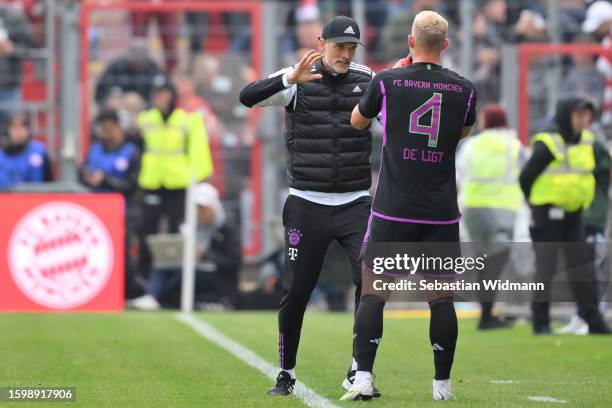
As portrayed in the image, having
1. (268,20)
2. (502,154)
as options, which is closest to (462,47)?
(268,20)

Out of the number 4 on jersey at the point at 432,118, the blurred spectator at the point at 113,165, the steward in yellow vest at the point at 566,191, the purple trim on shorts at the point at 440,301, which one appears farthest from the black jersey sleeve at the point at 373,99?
the blurred spectator at the point at 113,165

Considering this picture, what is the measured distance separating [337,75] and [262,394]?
186 cm

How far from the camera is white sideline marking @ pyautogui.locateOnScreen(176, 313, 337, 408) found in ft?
26.5

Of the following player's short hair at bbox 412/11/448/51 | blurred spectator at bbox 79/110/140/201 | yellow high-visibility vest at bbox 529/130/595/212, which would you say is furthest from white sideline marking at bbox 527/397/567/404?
blurred spectator at bbox 79/110/140/201

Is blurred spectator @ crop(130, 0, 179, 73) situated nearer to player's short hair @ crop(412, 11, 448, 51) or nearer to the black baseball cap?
the black baseball cap

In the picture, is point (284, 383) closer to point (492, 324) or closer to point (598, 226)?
point (492, 324)

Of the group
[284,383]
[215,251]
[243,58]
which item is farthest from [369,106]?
[243,58]

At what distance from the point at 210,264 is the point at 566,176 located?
545cm

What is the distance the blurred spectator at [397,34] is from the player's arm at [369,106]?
1060 cm

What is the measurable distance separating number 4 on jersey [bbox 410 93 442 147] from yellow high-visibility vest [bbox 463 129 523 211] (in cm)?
738

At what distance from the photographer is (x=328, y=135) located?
8.54 meters

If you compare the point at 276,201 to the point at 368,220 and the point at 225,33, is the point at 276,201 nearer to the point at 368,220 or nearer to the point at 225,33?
the point at 225,33

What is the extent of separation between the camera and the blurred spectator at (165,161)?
17812mm

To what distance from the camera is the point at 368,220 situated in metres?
8.45
